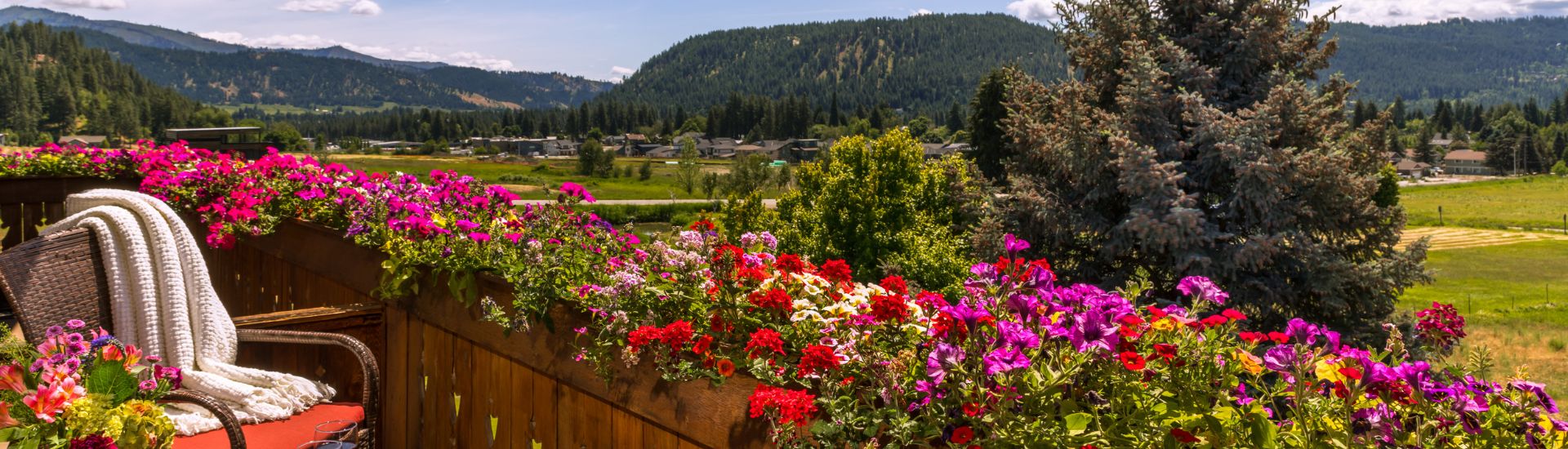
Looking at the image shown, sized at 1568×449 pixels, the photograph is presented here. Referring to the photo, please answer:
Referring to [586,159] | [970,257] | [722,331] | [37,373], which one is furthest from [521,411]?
[586,159]

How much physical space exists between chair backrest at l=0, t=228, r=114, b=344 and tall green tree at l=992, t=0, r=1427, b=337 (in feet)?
31.3

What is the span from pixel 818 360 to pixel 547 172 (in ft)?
274

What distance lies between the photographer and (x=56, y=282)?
2582 mm

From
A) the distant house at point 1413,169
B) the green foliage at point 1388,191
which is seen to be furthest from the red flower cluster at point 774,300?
the distant house at point 1413,169

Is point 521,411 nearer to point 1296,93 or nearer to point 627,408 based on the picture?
point 627,408

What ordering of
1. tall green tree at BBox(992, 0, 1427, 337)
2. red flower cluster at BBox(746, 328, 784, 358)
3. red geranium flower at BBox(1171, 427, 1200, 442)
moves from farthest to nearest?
tall green tree at BBox(992, 0, 1427, 337), red flower cluster at BBox(746, 328, 784, 358), red geranium flower at BBox(1171, 427, 1200, 442)

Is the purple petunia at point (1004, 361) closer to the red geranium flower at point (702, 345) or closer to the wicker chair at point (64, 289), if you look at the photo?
the red geranium flower at point (702, 345)

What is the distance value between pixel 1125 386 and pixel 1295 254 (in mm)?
10941

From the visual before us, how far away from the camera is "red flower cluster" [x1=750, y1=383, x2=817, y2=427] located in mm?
1721

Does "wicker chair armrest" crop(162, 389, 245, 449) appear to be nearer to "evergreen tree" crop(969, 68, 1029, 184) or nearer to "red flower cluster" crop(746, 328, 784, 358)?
"red flower cluster" crop(746, 328, 784, 358)

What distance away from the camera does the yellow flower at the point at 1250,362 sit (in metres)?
1.53

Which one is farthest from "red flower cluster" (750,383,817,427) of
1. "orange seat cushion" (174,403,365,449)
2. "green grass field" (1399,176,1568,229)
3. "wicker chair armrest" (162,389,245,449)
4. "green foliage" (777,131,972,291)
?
"green grass field" (1399,176,1568,229)

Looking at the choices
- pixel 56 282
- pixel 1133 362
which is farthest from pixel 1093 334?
pixel 56 282

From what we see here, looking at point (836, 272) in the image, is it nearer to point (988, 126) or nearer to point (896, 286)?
point (896, 286)
